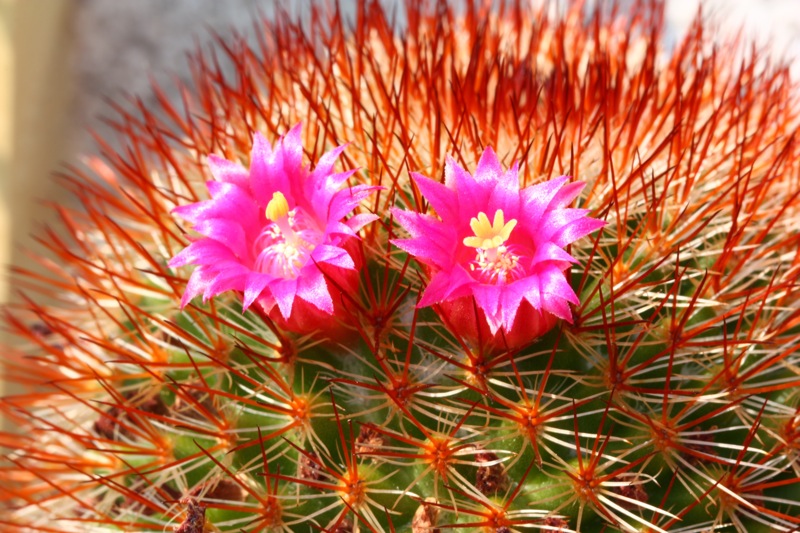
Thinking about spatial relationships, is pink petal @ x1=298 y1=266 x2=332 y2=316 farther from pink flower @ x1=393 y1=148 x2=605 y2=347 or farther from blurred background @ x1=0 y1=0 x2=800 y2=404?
blurred background @ x1=0 y1=0 x2=800 y2=404

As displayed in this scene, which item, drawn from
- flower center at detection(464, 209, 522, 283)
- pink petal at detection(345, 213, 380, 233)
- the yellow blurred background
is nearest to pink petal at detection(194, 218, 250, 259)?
pink petal at detection(345, 213, 380, 233)

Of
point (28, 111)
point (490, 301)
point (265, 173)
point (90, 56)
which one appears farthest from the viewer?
point (90, 56)

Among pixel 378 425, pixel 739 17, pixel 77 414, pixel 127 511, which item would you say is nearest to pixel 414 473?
pixel 378 425

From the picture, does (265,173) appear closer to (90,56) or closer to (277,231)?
(277,231)

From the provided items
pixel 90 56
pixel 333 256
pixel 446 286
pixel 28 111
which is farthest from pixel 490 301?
pixel 90 56

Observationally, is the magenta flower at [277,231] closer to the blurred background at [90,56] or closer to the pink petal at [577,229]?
the pink petal at [577,229]

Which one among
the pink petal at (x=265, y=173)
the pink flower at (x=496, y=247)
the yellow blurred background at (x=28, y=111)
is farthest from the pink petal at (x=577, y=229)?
the yellow blurred background at (x=28, y=111)

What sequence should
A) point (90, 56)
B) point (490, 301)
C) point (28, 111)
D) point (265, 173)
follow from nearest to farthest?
point (490, 301)
point (265, 173)
point (28, 111)
point (90, 56)
